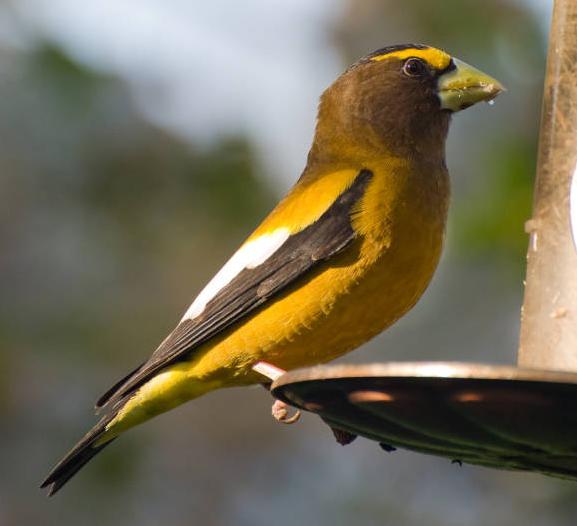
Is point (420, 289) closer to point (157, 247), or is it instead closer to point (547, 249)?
point (547, 249)

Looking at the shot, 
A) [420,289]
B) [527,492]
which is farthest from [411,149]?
[527,492]

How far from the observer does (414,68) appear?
4973 millimetres

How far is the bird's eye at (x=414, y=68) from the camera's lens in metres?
4.96

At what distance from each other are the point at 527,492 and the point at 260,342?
3851 millimetres

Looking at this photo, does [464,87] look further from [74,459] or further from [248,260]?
[74,459]

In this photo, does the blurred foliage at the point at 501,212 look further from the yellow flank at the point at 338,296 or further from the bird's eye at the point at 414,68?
the yellow flank at the point at 338,296

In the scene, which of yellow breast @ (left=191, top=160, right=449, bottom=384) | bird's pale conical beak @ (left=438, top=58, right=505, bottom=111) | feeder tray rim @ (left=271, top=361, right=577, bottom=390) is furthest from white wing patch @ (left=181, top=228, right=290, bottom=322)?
feeder tray rim @ (left=271, top=361, right=577, bottom=390)

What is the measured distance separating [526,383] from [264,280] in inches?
67.8

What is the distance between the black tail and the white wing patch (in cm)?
49

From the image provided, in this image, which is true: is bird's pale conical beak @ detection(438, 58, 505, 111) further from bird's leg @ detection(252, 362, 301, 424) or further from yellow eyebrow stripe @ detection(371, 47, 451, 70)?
bird's leg @ detection(252, 362, 301, 424)

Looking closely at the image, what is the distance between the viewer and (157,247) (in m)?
8.69

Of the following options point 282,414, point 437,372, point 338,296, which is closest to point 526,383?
point 437,372

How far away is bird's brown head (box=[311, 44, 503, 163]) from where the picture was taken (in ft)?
15.9

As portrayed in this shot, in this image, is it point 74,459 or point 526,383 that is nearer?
point 526,383
